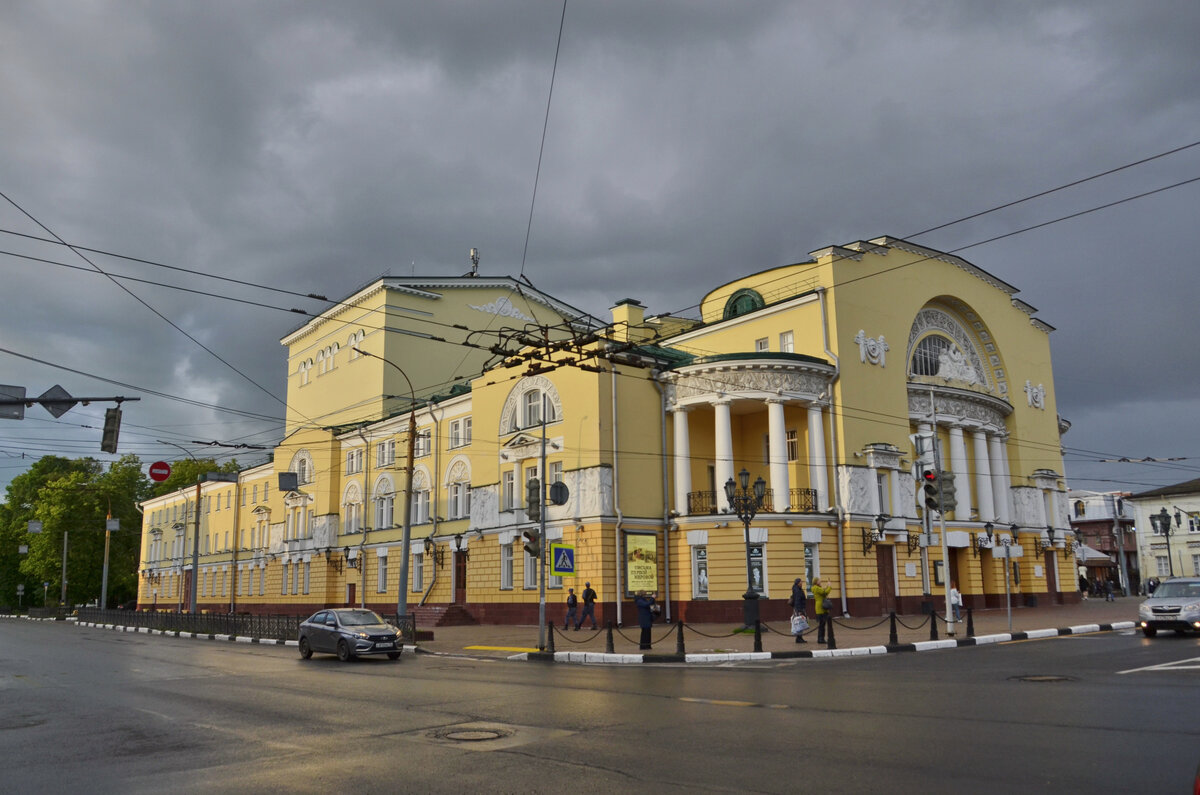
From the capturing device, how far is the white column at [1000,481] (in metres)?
42.8

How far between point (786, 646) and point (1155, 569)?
73849mm

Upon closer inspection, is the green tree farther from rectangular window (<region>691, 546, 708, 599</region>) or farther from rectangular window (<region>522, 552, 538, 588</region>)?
rectangular window (<region>691, 546, 708, 599</region>)

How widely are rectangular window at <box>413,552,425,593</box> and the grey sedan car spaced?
2060 centimetres

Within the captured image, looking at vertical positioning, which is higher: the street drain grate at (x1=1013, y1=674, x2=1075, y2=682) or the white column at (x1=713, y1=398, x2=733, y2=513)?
the white column at (x1=713, y1=398, x2=733, y2=513)

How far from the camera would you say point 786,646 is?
23.1m

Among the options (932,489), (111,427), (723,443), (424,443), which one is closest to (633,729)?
(111,427)

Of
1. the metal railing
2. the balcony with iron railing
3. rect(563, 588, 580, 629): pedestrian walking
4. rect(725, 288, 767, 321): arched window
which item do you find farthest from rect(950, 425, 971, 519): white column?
the metal railing

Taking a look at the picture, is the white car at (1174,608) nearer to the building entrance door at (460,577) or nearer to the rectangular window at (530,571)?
the rectangular window at (530,571)

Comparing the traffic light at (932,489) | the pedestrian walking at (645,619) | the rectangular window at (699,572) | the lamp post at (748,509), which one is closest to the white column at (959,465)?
the rectangular window at (699,572)

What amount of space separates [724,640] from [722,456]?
386 inches

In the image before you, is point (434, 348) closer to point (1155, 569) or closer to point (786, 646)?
point (786, 646)

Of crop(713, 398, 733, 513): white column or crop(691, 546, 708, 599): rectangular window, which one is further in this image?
crop(713, 398, 733, 513): white column

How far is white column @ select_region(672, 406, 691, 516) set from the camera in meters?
35.4

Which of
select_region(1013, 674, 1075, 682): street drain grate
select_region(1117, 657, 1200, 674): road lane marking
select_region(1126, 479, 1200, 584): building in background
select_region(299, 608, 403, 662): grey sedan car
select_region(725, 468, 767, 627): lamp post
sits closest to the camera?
select_region(1013, 674, 1075, 682): street drain grate
